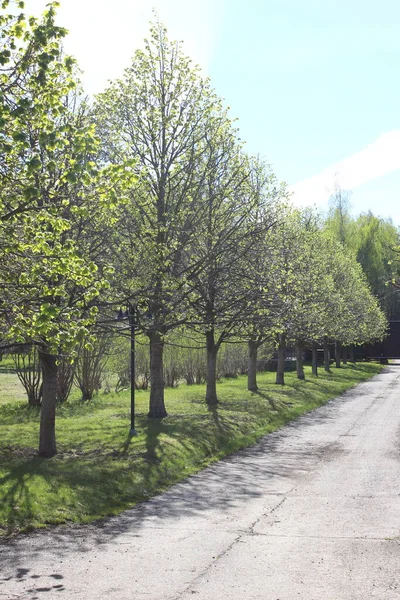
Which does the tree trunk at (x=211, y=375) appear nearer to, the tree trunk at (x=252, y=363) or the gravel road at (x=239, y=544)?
the tree trunk at (x=252, y=363)

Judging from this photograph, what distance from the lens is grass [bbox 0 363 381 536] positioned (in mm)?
9961

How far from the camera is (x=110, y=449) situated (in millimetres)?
14133

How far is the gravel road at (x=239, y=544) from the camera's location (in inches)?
262

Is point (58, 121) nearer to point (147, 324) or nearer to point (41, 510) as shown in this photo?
point (147, 324)

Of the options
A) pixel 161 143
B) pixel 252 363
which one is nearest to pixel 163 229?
pixel 161 143

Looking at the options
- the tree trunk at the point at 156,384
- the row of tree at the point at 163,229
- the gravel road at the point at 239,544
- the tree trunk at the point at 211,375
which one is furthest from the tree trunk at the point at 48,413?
the tree trunk at the point at 211,375

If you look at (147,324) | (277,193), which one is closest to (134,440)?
(147,324)

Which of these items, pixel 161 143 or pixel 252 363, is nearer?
pixel 161 143

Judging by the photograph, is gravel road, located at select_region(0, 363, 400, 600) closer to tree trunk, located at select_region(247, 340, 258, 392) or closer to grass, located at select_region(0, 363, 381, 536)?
grass, located at select_region(0, 363, 381, 536)

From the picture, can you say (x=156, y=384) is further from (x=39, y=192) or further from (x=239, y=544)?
(x=39, y=192)

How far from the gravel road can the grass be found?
54cm

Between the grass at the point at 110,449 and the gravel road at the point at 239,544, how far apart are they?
0.54 m

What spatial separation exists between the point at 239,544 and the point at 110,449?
6.37 m

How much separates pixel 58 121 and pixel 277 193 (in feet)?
40.1
